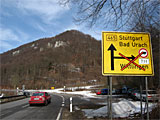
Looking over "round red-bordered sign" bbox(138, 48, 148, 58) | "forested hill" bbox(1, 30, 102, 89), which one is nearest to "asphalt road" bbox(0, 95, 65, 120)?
"round red-bordered sign" bbox(138, 48, 148, 58)

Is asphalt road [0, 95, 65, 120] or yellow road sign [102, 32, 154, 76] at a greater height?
yellow road sign [102, 32, 154, 76]

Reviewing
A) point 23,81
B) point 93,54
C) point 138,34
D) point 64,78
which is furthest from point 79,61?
point 138,34

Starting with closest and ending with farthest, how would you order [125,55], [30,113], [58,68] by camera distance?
[125,55]
[30,113]
[58,68]

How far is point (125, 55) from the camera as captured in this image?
427cm

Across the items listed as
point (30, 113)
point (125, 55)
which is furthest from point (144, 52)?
point (30, 113)

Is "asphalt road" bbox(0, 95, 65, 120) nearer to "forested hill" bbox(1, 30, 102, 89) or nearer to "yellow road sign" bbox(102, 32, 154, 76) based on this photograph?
"yellow road sign" bbox(102, 32, 154, 76)

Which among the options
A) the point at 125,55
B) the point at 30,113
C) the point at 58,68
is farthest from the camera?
the point at 58,68

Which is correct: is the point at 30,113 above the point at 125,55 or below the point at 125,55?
below

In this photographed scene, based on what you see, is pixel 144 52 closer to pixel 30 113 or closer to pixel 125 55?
pixel 125 55

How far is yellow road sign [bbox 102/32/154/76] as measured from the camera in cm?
420

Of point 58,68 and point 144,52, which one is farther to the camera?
point 58,68

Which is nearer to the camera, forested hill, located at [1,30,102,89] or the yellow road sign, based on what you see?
the yellow road sign

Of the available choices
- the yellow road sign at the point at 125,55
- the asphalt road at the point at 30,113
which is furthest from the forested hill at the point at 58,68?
the yellow road sign at the point at 125,55

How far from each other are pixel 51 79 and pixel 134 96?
8019cm
